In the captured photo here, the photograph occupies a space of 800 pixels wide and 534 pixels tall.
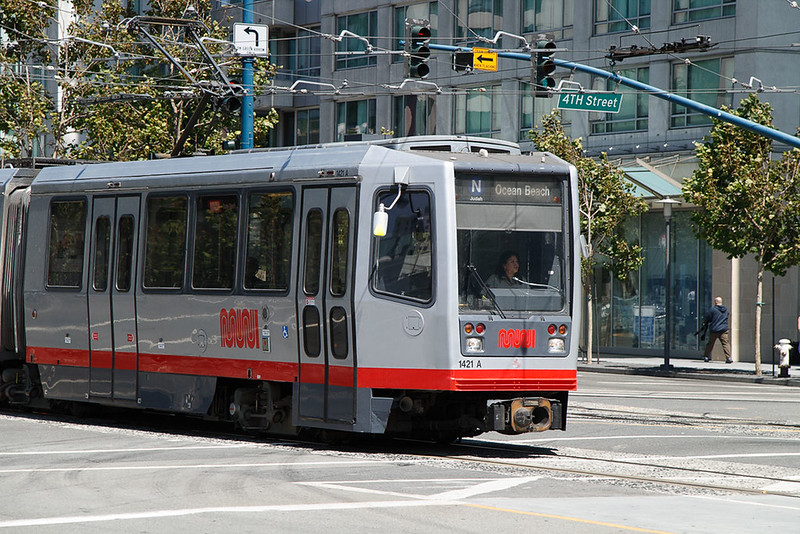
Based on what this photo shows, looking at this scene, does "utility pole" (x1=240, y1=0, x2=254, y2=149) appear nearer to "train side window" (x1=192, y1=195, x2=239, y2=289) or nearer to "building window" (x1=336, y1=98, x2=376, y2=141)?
"train side window" (x1=192, y1=195, x2=239, y2=289)

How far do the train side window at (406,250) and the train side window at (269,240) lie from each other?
4.53 feet

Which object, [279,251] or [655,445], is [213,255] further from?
[655,445]

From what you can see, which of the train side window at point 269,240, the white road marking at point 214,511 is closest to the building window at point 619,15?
the train side window at point 269,240

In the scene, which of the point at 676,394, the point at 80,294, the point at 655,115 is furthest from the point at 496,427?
the point at 655,115

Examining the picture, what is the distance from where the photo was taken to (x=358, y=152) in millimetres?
14531

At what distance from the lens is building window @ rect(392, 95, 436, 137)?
4594 centimetres

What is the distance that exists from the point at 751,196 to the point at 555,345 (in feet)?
63.1

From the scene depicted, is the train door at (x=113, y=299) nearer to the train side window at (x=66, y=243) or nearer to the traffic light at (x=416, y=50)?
the train side window at (x=66, y=243)

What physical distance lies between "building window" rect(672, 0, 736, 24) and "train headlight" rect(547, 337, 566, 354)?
82.4 ft

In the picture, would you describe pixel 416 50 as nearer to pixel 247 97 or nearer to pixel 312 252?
pixel 247 97

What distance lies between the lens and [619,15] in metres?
40.2

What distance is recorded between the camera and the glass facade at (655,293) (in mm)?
39062

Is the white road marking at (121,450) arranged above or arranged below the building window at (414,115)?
below

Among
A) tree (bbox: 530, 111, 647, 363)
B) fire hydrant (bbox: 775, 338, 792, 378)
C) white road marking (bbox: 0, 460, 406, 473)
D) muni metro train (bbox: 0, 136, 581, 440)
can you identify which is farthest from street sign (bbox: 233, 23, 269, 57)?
tree (bbox: 530, 111, 647, 363)
